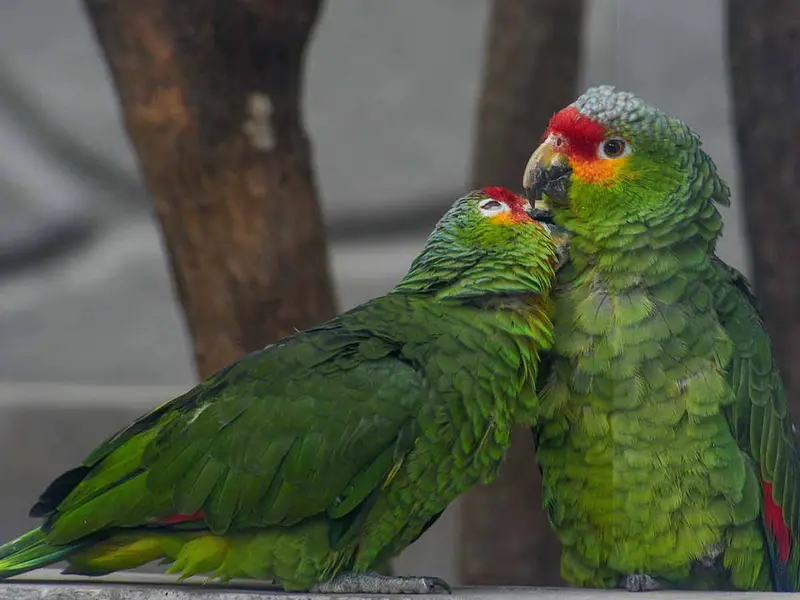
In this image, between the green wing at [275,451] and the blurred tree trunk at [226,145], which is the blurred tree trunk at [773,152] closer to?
the blurred tree trunk at [226,145]

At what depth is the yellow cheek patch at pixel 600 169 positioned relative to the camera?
4.03 ft

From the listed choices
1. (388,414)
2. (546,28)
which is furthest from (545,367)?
(546,28)

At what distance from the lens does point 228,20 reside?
→ 1614 millimetres

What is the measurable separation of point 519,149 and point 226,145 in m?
0.74

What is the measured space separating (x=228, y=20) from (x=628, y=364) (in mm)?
916

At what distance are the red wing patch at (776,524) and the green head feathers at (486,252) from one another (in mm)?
407

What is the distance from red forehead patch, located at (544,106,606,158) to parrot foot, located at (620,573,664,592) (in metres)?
0.56

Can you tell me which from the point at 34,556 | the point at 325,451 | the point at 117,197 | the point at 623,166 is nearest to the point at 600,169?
the point at 623,166

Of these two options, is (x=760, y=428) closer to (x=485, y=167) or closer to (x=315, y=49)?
(x=485, y=167)

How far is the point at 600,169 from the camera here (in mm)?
1230

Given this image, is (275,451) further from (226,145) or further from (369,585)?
(226,145)

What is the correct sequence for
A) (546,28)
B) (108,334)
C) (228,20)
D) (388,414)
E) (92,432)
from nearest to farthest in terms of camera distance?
(388,414), (228,20), (546,28), (92,432), (108,334)

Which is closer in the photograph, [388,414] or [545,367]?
[388,414]

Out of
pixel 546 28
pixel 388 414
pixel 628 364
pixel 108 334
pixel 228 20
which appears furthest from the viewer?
pixel 108 334
